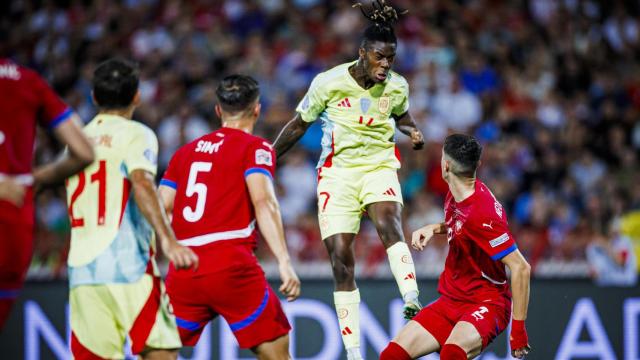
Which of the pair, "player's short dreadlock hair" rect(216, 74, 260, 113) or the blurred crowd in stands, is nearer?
"player's short dreadlock hair" rect(216, 74, 260, 113)

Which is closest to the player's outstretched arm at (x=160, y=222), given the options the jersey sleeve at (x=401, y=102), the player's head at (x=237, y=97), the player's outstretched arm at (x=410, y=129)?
the player's head at (x=237, y=97)

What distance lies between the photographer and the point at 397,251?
760cm

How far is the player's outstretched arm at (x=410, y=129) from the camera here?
25.6 ft

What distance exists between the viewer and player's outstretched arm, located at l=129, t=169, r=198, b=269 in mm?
5703

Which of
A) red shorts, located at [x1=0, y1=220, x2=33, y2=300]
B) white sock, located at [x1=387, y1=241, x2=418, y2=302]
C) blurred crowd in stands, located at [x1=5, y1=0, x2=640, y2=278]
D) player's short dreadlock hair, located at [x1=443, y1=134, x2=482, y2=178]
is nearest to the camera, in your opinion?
red shorts, located at [x1=0, y1=220, x2=33, y2=300]

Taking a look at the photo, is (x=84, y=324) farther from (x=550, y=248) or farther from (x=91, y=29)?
(x=91, y=29)

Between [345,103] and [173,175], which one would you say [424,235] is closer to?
[345,103]

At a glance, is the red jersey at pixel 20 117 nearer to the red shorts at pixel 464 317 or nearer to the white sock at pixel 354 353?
the white sock at pixel 354 353

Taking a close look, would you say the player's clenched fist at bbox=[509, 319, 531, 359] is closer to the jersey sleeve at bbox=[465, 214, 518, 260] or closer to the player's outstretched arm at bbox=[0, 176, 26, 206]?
the jersey sleeve at bbox=[465, 214, 518, 260]

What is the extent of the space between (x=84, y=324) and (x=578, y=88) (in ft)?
38.1

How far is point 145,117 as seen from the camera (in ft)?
47.6

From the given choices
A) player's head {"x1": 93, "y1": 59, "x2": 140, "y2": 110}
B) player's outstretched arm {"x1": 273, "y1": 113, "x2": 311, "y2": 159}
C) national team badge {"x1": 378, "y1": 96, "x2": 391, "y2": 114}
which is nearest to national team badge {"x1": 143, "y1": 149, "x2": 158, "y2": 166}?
player's head {"x1": 93, "y1": 59, "x2": 140, "y2": 110}

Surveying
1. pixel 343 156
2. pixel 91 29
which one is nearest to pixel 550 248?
pixel 343 156

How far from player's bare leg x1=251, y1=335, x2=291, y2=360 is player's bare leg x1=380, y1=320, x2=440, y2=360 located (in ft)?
4.15
